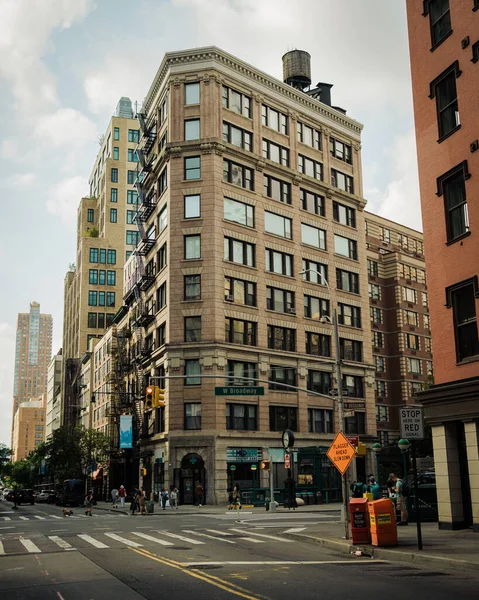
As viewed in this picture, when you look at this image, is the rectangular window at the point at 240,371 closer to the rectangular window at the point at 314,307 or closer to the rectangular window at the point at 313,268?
the rectangular window at the point at 314,307

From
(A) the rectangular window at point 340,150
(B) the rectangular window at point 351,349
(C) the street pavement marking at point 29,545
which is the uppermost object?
(A) the rectangular window at point 340,150

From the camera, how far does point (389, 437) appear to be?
253ft

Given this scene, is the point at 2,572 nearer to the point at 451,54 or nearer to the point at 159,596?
the point at 159,596

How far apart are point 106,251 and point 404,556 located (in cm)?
10006

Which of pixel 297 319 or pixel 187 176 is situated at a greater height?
pixel 187 176

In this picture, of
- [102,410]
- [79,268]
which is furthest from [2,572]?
[79,268]

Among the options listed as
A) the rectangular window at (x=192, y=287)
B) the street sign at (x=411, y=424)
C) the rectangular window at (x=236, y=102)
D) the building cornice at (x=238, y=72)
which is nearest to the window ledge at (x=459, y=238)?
the street sign at (x=411, y=424)

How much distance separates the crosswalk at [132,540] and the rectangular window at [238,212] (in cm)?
3351

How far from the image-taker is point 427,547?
1762 cm

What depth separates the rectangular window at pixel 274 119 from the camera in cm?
6154

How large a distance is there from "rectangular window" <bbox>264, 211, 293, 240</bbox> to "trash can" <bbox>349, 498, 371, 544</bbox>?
41.7 meters

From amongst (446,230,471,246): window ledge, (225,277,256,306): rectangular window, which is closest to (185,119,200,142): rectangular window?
(225,277,256,306): rectangular window

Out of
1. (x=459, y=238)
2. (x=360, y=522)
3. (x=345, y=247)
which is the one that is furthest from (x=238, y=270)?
(x=360, y=522)

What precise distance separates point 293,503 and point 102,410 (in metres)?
47.1
